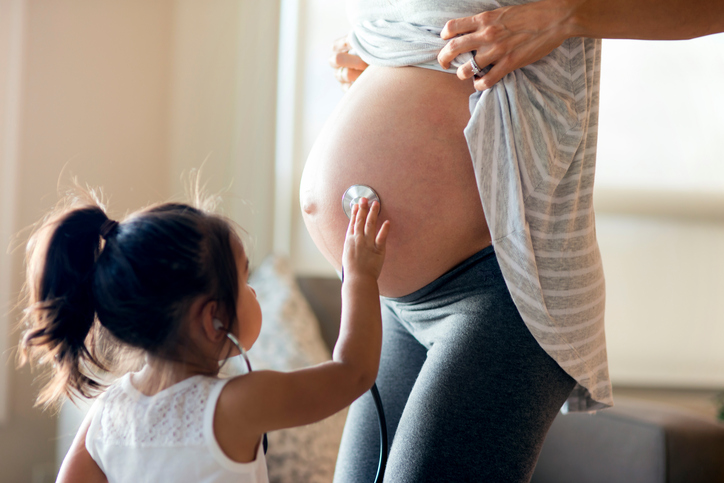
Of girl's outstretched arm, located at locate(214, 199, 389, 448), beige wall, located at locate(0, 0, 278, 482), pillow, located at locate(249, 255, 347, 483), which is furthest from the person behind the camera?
beige wall, located at locate(0, 0, 278, 482)

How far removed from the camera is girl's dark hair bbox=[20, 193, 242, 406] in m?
0.61

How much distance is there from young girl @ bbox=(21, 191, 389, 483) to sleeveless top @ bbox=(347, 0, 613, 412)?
15cm

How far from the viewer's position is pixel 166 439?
588 millimetres

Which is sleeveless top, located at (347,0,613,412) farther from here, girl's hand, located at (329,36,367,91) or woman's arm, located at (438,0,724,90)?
girl's hand, located at (329,36,367,91)

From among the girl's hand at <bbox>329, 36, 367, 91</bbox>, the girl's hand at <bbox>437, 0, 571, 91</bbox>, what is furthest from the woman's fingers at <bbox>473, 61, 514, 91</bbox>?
the girl's hand at <bbox>329, 36, 367, 91</bbox>

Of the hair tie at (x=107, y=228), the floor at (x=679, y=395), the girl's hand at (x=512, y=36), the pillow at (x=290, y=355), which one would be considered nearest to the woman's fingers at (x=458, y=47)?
the girl's hand at (x=512, y=36)

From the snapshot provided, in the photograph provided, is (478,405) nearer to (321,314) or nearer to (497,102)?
(497,102)

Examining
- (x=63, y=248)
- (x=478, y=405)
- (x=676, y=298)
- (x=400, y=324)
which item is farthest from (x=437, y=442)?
(x=676, y=298)

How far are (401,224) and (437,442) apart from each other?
0.26 meters

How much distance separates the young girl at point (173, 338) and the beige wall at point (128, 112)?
Result: 1106mm

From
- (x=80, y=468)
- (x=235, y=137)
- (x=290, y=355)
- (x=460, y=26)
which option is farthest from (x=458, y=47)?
(x=235, y=137)

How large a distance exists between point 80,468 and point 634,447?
1.16 meters

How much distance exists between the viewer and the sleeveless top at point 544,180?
25.2 inches

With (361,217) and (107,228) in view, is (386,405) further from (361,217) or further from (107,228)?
(107,228)
